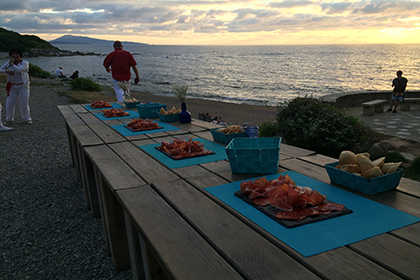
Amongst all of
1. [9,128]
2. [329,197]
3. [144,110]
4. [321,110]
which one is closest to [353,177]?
[329,197]

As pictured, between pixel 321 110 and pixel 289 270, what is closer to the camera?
pixel 289 270

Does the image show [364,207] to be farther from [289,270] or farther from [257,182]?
[289,270]

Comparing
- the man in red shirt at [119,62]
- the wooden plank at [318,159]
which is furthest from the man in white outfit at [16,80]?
the wooden plank at [318,159]

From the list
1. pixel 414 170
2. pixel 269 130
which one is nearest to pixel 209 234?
pixel 414 170

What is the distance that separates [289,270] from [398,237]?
564 mm

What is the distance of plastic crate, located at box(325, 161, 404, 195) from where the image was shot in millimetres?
1848

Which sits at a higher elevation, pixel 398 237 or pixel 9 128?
pixel 398 237

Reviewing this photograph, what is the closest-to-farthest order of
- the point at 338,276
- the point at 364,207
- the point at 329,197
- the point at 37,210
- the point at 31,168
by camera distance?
the point at 338,276, the point at 364,207, the point at 329,197, the point at 37,210, the point at 31,168

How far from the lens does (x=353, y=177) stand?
1910 mm

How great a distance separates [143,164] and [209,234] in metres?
1.28

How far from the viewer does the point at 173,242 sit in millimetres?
1435

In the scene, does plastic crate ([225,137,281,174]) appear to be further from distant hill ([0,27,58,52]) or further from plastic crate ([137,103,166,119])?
distant hill ([0,27,58,52])

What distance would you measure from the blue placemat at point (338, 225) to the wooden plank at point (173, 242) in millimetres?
310

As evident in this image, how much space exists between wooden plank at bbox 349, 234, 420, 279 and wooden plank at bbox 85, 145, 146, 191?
4.58 feet
